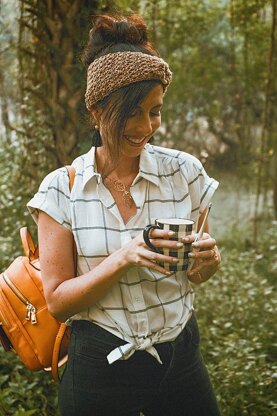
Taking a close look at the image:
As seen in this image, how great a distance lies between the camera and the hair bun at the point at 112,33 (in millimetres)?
1674

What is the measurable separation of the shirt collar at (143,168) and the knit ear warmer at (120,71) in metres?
0.19

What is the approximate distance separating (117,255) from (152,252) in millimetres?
109

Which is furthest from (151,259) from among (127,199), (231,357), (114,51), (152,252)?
(231,357)

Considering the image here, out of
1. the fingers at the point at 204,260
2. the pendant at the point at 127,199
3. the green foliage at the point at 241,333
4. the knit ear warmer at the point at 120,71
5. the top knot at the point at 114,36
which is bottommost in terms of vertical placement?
the green foliage at the point at 241,333

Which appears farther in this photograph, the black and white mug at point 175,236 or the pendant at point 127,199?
the pendant at point 127,199

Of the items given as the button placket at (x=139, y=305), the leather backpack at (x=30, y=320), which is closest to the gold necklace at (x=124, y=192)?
the button placket at (x=139, y=305)

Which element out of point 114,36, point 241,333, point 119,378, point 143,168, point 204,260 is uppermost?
point 114,36

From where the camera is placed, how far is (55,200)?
1609mm

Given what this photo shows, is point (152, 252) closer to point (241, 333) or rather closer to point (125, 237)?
point (125, 237)

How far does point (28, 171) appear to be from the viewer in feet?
12.1

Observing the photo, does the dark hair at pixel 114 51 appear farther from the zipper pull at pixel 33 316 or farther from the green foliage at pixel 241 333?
the green foliage at pixel 241 333

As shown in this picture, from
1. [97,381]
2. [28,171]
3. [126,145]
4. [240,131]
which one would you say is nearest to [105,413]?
[97,381]

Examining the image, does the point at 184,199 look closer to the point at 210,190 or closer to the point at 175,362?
the point at 210,190

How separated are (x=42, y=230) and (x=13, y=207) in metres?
2.28
